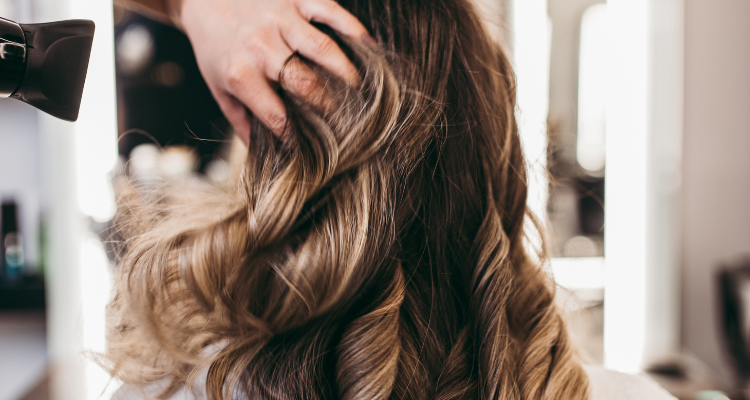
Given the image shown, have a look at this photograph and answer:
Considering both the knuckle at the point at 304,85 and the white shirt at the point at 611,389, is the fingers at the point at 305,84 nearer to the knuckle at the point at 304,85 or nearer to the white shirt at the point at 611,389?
the knuckle at the point at 304,85

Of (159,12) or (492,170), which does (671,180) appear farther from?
(159,12)

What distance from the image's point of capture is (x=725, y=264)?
4.32 ft

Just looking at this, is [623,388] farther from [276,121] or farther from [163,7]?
[163,7]

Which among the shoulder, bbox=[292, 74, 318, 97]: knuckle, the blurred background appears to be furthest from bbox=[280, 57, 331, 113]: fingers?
the blurred background

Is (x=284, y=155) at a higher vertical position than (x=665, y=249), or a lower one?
higher

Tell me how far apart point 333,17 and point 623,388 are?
0.49m

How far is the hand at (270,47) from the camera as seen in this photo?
0.36 meters

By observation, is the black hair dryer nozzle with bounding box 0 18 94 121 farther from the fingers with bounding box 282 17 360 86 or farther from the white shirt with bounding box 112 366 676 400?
the white shirt with bounding box 112 366 676 400

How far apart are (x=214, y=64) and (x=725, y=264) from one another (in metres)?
1.60

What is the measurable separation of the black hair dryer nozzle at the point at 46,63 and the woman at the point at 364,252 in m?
0.15

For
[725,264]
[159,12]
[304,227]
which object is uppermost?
[159,12]

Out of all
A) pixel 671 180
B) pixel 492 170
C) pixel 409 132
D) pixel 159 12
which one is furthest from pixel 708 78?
pixel 159 12

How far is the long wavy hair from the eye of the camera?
1.13 ft

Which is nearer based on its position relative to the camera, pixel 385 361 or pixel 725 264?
pixel 385 361
